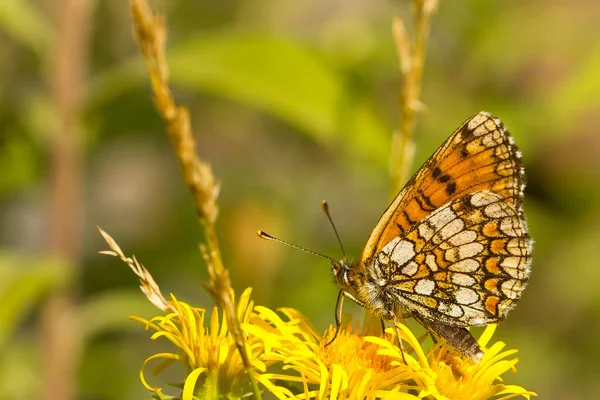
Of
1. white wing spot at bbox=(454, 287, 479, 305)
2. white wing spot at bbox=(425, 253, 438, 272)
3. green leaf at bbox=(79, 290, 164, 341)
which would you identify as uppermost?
green leaf at bbox=(79, 290, 164, 341)

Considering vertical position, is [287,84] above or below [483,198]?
above

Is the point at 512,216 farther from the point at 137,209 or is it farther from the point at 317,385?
the point at 137,209

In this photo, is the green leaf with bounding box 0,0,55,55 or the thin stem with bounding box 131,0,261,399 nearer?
the thin stem with bounding box 131,0,261,399

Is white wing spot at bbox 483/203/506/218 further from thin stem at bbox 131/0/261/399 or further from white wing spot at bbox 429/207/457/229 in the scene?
thin stem at bbox 131/0/261/399

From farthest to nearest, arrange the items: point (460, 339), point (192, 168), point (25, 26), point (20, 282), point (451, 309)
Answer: point (25, 26)
point (20, 282)
point (451, 309)
point (460, 339)
point (192, 168)

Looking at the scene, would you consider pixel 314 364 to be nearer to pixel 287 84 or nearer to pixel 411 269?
pixel 411 269

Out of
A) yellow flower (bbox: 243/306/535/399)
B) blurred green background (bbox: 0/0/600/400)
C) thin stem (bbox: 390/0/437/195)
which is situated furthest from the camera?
blurred green background (bbox: 0/0/600/400)

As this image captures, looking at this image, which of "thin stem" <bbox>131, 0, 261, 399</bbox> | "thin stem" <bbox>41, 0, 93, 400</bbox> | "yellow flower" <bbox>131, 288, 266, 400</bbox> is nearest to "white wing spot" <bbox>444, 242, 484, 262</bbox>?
"yellow flower" <bbox>131, 288, 266, 400</bbox>

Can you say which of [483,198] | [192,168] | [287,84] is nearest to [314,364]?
[192,168]
